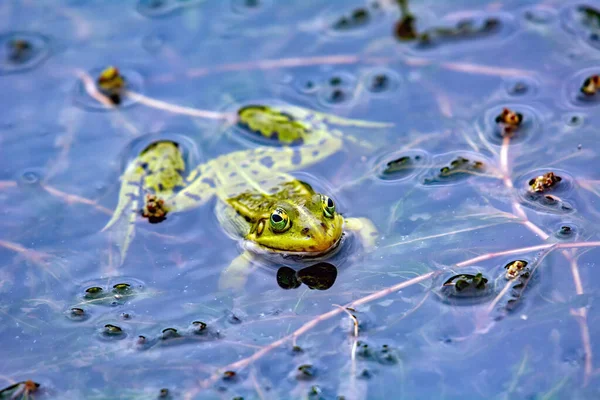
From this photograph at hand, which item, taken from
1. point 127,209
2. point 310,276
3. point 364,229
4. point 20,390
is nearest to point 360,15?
point 364,229

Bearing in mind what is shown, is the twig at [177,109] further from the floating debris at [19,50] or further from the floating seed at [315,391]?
the floating seed at [315,391]

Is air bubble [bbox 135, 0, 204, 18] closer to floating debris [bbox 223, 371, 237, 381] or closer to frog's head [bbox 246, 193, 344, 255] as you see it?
frog's head [bbox 246, 193, 344, 255]

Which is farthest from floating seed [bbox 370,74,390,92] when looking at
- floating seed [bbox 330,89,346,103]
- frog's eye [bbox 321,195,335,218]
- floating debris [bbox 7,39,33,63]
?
floating debris [bbox 7,39,33,63]

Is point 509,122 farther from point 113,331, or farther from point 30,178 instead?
point 30,178

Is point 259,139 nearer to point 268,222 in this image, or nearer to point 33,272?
point 268,222

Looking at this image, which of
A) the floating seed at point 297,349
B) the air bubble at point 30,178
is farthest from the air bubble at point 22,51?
the floating seed at point 297,349

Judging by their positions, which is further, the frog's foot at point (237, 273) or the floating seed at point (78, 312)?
the frog's foot at point (237, 273)
